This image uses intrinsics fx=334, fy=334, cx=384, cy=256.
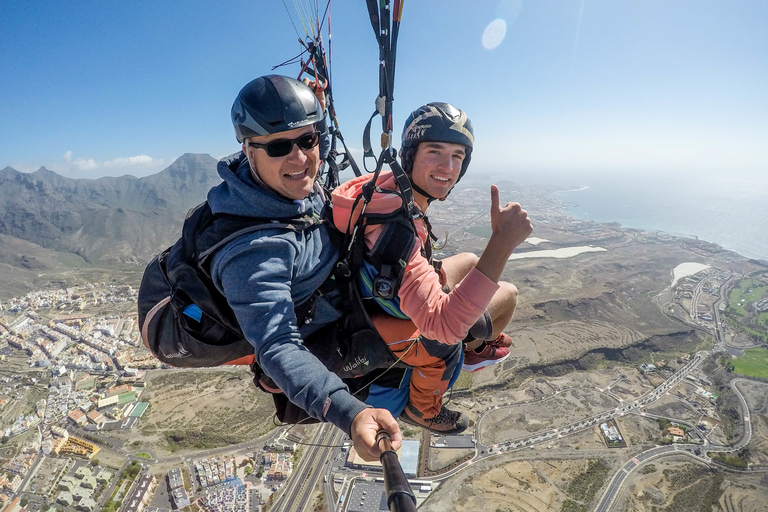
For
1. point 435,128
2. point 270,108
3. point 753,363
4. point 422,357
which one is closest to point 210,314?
point 270,108

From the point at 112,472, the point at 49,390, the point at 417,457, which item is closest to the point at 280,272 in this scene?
the point at 417,457

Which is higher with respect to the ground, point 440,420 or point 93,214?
point 440,420

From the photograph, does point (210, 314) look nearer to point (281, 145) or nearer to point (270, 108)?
point (281, 145)

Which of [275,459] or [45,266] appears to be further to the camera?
[45,266]

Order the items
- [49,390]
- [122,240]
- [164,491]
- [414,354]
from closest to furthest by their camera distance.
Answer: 1. [414,354]
2. [164,491]
3. [49,390]
4. [122,240]

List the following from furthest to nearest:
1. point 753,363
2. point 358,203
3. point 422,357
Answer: point 753,363 < point 422,357 < point 358,203

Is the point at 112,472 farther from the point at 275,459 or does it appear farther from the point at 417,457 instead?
the point at 417,457

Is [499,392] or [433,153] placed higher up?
[433,153]

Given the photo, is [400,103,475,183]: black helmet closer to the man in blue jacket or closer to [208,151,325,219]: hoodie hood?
the man in blue jacket

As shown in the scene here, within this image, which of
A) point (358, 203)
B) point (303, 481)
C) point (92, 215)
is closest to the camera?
point (358, 203)
